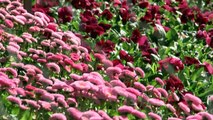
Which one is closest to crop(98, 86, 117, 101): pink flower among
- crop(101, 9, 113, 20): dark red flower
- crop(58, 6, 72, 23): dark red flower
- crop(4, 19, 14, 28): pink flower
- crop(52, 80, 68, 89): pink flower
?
crop(52, 80, 68, 89): pink flower

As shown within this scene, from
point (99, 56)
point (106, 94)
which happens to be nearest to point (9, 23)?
point (99, 56)

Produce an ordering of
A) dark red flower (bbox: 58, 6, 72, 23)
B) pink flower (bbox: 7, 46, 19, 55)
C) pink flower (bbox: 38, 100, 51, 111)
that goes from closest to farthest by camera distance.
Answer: pink flower (bbox: 38, 100, 51, 111) → pink flower (bbox: 7, 46, 19, 55) → dark red flower (bbox: 58, 6, 72, 23)

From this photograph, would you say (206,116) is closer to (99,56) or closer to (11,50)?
(99,56)

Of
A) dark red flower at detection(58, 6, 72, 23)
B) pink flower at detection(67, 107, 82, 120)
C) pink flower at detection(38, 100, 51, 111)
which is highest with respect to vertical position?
dark red flower at detection(58, 6, 72, 23)

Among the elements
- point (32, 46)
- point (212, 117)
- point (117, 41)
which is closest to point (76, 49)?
point (32, 46)

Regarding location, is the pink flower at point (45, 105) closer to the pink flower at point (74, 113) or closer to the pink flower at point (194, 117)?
the pink flower at point (74, 113)

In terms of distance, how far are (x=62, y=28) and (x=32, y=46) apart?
1.71ft

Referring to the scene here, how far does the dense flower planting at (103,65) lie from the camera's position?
259 centimetres

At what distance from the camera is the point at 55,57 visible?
298 cm

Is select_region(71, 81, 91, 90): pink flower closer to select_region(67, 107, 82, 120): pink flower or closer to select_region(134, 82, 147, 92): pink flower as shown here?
select_region(67, 107, 82, 120): pink flower

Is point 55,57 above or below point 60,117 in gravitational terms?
above

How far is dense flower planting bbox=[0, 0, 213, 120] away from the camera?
2590 millimetres

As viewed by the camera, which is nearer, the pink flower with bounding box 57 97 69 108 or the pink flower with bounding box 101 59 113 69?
the pink flower with bounding box 57 97 69 108

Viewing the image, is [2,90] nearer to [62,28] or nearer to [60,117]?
[60,117]
